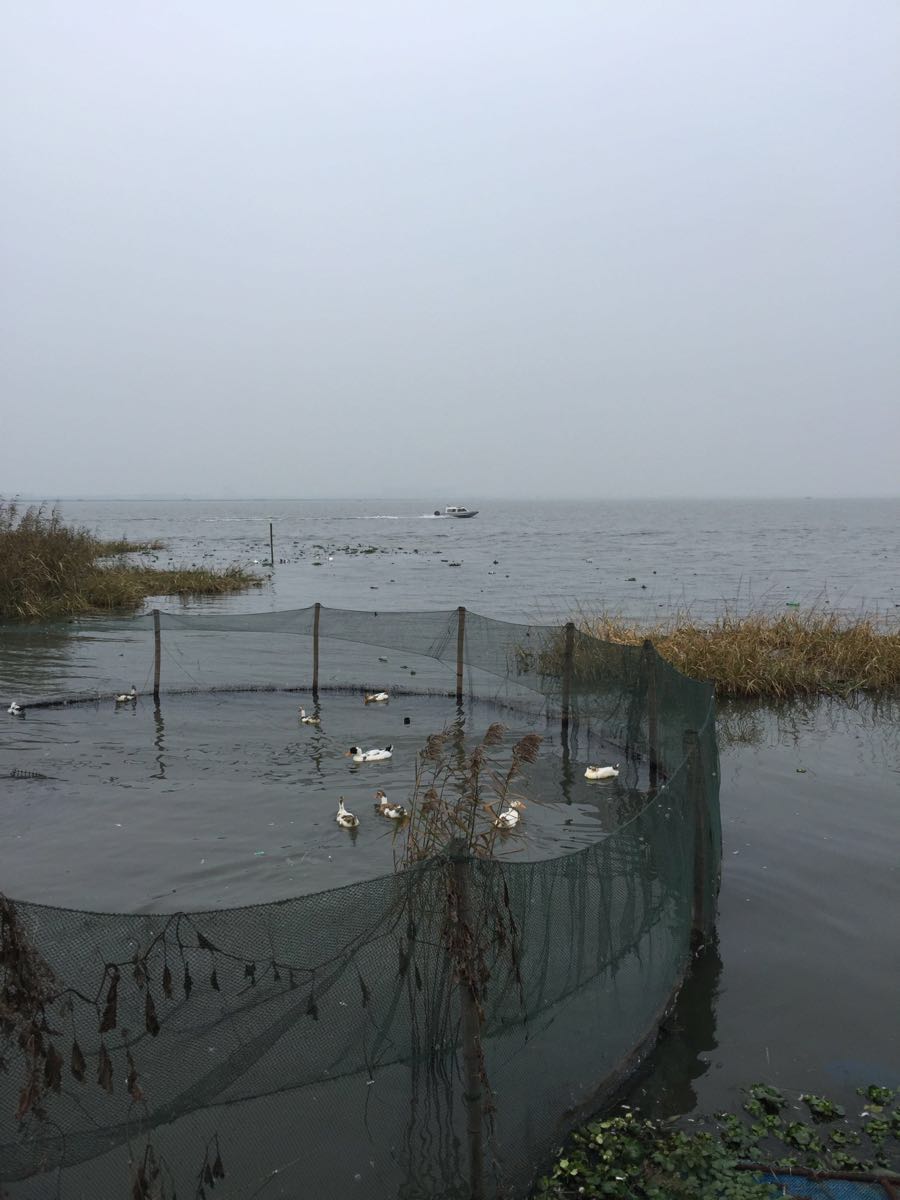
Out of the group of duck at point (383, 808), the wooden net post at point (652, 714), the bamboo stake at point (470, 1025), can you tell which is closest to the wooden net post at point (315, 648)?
the group of duck at point (383, 808)

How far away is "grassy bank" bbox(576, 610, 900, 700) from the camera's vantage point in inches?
607

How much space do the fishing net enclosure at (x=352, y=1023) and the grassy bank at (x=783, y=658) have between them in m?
9.33

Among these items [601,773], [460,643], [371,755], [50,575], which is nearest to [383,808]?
[371,755]

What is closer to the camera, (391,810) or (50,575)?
(391,810)

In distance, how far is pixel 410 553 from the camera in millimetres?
63406

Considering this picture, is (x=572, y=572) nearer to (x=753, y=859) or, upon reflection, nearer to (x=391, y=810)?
(x=391, y=810)

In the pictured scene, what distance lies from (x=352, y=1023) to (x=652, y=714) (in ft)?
21.8

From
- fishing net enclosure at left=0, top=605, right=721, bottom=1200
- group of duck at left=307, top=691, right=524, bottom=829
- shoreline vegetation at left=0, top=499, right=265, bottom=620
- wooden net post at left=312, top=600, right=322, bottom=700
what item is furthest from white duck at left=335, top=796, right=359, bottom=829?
shoreline vegetation at left=0, top=499, right=265, bottom=620

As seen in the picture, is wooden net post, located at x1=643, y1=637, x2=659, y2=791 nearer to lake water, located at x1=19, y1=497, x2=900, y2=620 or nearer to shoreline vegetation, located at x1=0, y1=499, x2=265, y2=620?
lake water, located at x1=19, y1=497, x2=900, y2=620

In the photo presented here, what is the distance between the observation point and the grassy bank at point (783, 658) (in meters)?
15.4

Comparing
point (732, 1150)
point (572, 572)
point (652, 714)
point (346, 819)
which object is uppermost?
point (652, 714)

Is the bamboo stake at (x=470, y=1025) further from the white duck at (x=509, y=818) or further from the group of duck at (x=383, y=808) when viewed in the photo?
the white duck at (x=509, y=818)

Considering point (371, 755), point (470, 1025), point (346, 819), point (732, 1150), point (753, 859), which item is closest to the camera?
point (470, 1025)

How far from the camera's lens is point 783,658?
1592cm
